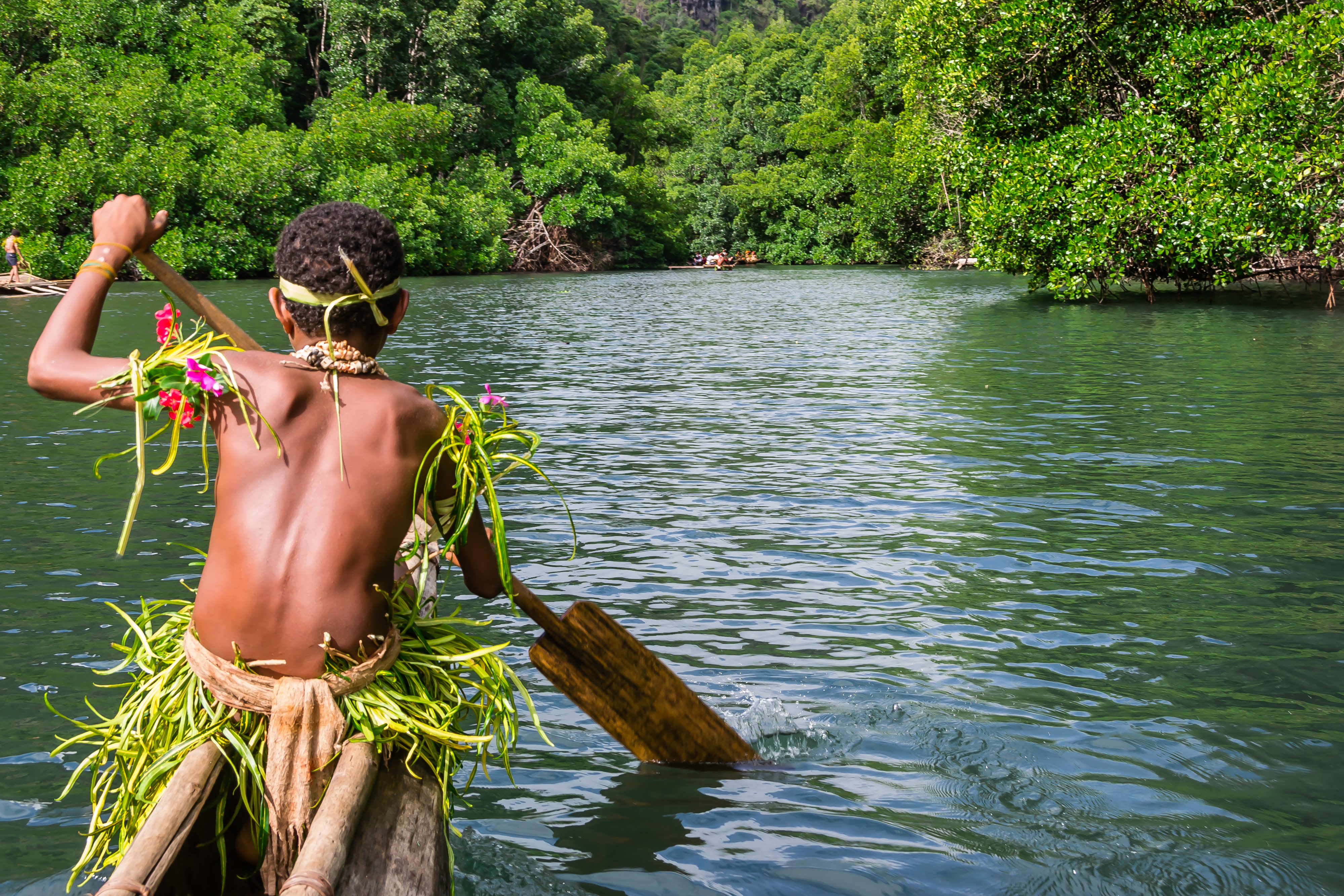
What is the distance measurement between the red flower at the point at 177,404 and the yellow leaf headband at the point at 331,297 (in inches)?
13.6

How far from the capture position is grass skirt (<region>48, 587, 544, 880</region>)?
8.24 feet

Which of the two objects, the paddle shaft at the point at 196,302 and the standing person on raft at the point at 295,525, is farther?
the paddle shaft at the point at 196,302

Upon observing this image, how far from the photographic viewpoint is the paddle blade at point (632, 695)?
3578mm

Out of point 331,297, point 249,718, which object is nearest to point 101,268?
point 331,297

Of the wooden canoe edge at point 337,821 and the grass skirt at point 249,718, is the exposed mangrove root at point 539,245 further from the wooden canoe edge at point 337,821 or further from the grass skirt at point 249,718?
the wooden canoe edge at point 337,821

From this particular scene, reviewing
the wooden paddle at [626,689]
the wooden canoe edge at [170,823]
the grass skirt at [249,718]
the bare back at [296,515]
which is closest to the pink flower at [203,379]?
the bare back at [296,515]

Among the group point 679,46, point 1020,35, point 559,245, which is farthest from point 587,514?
point 679,46

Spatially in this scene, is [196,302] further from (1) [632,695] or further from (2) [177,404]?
(1) [632,695]

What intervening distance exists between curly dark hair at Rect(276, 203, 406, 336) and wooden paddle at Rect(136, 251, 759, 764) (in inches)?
40.3

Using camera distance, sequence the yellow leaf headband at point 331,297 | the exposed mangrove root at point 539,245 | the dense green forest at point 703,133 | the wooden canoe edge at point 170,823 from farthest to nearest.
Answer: the exposed mangrove root at point 539,245, the dense green forest at point 703,133, the yellow leaf headband at point 331,297, the wooden canoe edge at point 170,823

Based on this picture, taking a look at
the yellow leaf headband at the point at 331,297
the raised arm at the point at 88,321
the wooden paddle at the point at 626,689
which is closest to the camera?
the raised arm at the point at 88,321

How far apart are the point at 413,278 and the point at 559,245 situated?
36.4ft

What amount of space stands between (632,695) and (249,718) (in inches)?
59.0

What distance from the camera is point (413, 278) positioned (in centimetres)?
3853
